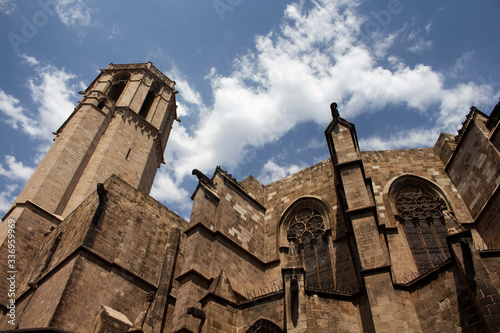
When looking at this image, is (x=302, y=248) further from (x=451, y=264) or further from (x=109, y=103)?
(x=109, y=103)

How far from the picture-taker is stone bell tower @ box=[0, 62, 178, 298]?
45.3 feet

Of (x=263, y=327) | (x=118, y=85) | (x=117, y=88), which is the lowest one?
(x=263, y=327)

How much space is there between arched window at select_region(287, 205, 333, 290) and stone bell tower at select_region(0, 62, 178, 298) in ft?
30.0

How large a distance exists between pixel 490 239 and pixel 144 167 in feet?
53.3

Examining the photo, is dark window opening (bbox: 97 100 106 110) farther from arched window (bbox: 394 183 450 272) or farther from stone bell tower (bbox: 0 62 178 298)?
arched window (bbox: 394 183 450 272)

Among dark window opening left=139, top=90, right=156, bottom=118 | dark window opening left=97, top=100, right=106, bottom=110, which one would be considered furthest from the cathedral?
dark window opening left=139, top=90, right=156, bottom=118

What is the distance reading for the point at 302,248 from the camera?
1085 cm

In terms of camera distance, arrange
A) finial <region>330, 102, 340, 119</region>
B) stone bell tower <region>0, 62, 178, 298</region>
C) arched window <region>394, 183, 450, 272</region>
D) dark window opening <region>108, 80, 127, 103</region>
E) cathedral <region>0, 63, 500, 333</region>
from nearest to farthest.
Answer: cathedral <region>0, 63, 500, 333</region>
arched window <region>394, 183, 450, 272</region>
finial <region>330, 102, 340, 119</region>
stone bell tower <region>0, 62, 178, 298</region>
dark window opening <region>108, 80, 127, 103</region>

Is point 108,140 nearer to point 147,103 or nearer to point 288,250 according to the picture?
point 147,103

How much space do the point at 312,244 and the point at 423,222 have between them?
3093 mm

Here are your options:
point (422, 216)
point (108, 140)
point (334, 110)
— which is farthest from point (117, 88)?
point (422, 216)

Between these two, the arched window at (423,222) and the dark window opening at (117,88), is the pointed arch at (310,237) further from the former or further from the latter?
the dark window opening at (117,88)

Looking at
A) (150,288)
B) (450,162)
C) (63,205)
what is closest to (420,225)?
(450,162)

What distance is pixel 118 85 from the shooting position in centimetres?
2536
